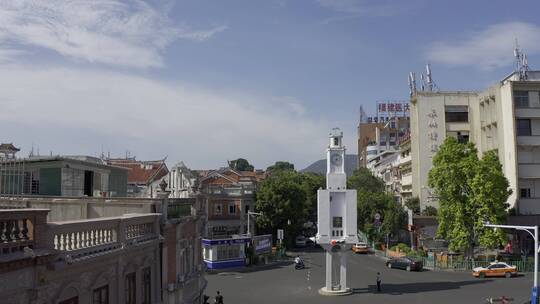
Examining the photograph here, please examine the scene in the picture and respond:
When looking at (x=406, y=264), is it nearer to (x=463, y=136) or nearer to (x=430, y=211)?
(x=430, y=211)

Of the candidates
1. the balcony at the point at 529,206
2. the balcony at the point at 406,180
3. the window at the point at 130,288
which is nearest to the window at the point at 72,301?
the window at the point at 130,288

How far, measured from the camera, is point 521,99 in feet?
198

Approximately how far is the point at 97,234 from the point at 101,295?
1375 millimetres

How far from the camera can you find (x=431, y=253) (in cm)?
5734

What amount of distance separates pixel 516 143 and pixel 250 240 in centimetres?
3006

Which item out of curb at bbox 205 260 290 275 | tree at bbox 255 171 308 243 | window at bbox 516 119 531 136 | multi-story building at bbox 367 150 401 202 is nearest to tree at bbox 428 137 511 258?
window at bbox 516 119 531 136

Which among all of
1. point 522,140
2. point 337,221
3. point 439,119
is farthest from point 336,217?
point 439,119

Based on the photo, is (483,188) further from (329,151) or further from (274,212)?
(274,212)

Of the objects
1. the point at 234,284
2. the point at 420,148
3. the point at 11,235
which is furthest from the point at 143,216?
the point at 420,148

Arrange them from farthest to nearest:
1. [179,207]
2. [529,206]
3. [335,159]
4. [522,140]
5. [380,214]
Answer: [380,214] < [529,206] < [522,140] < [335,159] < [179,207]

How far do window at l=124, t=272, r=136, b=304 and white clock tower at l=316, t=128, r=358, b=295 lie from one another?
29.5 m

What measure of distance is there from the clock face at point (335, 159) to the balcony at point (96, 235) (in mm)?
29892

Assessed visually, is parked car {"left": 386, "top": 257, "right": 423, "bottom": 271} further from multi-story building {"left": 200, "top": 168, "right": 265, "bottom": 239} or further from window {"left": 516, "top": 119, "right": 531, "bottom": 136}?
multi-story building {"left": 200, "top": 168, "right": 265, "bottom": 239}

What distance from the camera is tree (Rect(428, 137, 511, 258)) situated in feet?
169
